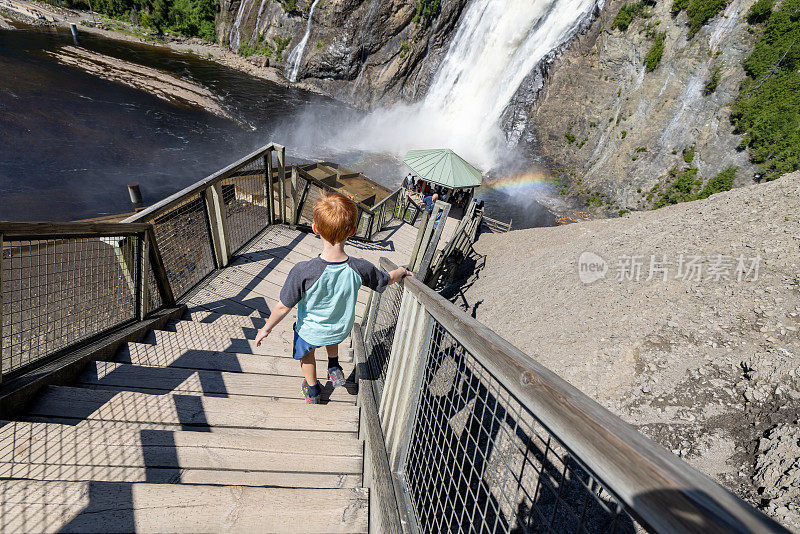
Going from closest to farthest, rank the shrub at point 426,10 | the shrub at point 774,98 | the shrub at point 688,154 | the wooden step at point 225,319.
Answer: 1. the wooden step at point 225,319
2. the shrub at point 774,98
3. the shrub at point 688,154
4. the shrub at point 426,10

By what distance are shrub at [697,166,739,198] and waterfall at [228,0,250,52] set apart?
45298 mm

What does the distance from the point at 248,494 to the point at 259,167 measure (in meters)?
5.02

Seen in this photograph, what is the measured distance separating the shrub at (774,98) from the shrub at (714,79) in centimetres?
92

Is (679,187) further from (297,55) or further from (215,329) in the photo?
(297,55)

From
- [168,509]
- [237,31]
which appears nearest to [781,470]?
[168,509]

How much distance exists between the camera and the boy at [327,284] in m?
2.19

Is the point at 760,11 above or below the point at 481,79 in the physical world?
above

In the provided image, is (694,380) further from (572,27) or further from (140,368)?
(572,27)

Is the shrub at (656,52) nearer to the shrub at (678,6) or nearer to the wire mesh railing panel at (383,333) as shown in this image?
the shrub at (678,6)

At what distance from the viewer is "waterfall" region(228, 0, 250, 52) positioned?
134 feet

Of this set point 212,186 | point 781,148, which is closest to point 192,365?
point 212,186

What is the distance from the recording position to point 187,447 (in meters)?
1.95

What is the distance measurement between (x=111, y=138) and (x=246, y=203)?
729 inches

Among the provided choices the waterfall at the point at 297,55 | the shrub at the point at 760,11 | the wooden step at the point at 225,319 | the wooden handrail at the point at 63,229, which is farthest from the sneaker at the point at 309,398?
the waterfall at the point at 297,55
